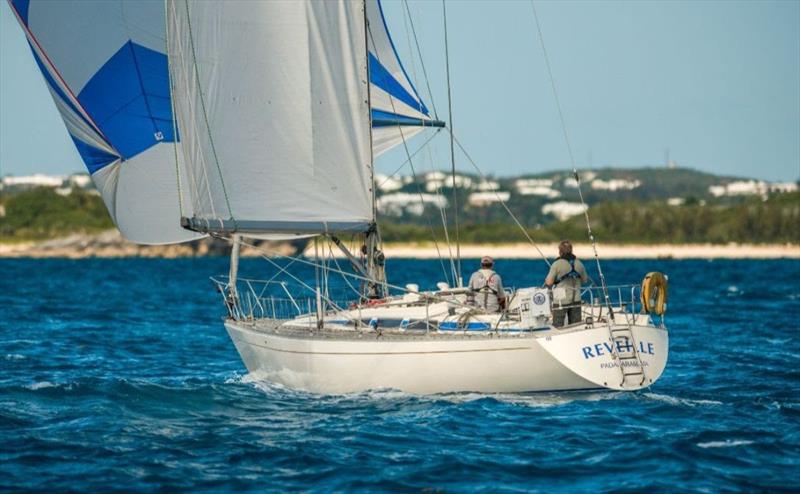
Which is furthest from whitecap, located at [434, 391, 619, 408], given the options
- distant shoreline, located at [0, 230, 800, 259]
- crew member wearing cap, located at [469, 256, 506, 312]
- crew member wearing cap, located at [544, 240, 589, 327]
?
distant shoreline, located at [0, 230, 800, 259]

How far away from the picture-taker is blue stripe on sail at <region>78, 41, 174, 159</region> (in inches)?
936

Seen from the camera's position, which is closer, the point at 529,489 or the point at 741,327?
the point at 529,489

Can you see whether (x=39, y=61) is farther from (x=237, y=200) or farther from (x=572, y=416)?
(x=572, y=416)

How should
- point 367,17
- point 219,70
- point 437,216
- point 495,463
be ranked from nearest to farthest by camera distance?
1. point 495,463
2. point 219,70
3. point 367,17
4. point 437,216

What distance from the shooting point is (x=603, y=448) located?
16172 mm

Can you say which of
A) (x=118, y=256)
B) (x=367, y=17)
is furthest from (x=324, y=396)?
(x=118, y=256)

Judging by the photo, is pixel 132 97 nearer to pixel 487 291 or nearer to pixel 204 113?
pixel 204 113

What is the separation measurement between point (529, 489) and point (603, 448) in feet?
7.41

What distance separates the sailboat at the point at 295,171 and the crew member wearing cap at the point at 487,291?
0.74 feet

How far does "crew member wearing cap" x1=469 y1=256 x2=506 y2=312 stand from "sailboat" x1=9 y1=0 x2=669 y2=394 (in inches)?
8.9

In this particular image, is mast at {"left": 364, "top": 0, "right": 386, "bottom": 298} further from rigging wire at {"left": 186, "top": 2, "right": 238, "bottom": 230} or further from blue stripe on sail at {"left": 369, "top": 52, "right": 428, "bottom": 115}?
rigging wire at {"left": 186, "top": 2, "right": 238, "bottom": 230}

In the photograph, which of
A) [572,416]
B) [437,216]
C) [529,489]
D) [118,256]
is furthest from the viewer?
[437,216]

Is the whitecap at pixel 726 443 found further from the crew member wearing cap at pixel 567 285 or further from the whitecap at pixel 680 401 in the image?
the crew member wearing cap at pixel 567 285

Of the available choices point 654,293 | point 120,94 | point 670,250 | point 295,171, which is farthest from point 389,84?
point 670,250
